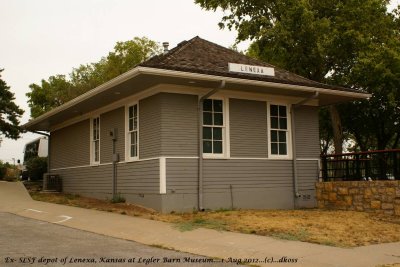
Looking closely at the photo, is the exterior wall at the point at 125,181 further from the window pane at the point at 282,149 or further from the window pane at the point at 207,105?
the window pane at the point at 282,149

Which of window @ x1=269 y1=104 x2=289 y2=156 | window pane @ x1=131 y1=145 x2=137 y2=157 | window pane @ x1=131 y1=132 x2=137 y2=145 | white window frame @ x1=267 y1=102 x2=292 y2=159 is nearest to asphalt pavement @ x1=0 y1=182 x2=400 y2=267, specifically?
window pane @ x1=131 y1=145 x2=137 y2=157

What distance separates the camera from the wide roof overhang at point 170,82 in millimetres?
12898

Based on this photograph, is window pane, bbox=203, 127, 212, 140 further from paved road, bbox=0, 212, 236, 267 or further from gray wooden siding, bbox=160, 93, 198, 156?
paved road, bbox=0, 212, 236, 267

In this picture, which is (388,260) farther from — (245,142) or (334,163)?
(334,163)

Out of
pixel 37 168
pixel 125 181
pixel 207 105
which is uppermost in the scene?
pixel 207 105

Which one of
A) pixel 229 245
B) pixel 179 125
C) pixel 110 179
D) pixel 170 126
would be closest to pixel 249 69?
pixel 179 125

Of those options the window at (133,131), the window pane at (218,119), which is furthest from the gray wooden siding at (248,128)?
the window at (133,131)

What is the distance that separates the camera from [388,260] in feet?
27.0

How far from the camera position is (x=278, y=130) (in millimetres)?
15969

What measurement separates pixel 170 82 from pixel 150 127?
1494mm

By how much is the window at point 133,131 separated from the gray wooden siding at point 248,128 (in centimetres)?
290

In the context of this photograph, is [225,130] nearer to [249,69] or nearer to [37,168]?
[249,69]

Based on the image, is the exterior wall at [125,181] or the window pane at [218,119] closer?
the exterior wall at [125,181]

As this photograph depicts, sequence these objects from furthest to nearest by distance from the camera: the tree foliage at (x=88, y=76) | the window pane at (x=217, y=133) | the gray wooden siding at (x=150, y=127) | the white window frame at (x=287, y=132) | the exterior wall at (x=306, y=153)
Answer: the tree foliage at (x=88, y=76)
the exterior wall at (x=306, y=153)
the white window frame at (x=287, y=132)
the window pane at (x=217, y=133)
the gray wooden siding at (x=150, y=127)
